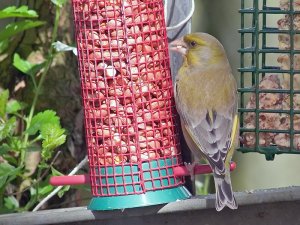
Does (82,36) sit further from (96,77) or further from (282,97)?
(282,97)

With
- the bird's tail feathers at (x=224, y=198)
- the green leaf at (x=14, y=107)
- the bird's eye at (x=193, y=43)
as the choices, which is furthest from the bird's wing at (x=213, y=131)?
the green leaf at (x=14, y=107)

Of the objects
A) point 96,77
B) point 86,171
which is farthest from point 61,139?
point 86,171

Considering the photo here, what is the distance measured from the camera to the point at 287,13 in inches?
244

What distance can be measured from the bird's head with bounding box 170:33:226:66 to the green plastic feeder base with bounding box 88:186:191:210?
3.02 ft

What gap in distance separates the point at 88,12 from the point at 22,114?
1.13m

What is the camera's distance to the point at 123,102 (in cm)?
584

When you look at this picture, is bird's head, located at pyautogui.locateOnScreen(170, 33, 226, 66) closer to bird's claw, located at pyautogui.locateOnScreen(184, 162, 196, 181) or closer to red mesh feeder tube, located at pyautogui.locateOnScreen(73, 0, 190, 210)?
red mesh feeder tube, located at pyautogui.locateOnScreen(73, 0, 190, 210)

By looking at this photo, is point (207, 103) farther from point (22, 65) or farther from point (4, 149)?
point (4, 149)

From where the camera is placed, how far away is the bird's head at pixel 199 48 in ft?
20.5

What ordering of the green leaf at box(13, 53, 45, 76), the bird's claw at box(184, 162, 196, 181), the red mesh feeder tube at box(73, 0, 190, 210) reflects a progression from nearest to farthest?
1. the red mesh feeder tube at box(73, 0, 190, 210)
2. the bird's claw at box(184, 162, 196, 181)
3. the green leaf at box(13, 53, 45, 76)

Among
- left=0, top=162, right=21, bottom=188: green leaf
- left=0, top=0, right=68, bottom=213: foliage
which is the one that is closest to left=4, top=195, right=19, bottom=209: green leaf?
left=0, top=0, right=68, bottom=213: foliage

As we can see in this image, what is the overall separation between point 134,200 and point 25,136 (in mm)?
931

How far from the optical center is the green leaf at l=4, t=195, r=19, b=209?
21.1ft

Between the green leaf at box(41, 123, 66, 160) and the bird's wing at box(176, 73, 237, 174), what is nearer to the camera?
the green leaf at box(41, 123, 66, 160)
